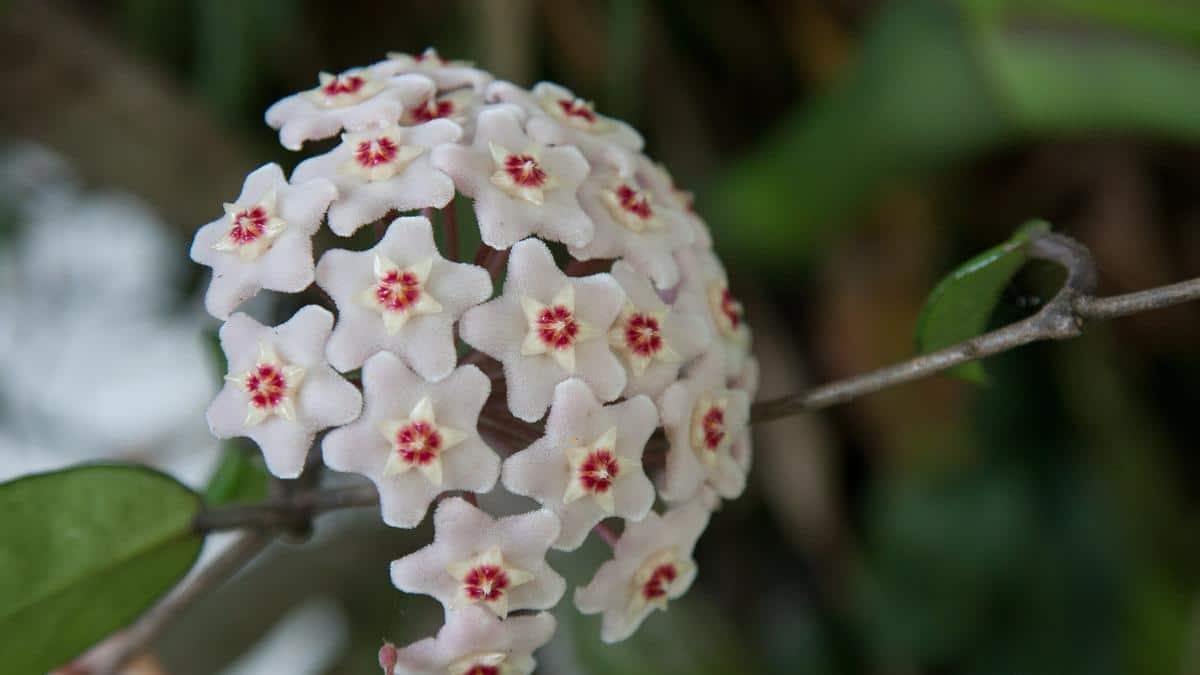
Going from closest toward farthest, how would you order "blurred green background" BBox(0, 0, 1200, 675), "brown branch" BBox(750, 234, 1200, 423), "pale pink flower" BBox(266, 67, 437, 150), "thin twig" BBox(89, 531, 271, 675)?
1. "brown branch" BBox(750, 234, 1200, 423)
2. "pale pink flower" BBox(266, 67, 437, 150)
3. "thin twig" BBox(89, 531, 271, 675)
4. "blurred green background" BBox(0, 0, 1200, 675)

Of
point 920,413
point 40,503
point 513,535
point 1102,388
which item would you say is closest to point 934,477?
point 920,413

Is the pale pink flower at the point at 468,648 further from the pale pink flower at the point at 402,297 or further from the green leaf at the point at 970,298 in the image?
the green leaf at the point at 970,298

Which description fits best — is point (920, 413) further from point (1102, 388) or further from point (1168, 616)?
point (1168, 616)

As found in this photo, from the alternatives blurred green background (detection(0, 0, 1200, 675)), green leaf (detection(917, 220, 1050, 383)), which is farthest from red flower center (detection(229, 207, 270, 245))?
blurred green background (detection(0, 0, 1200, 675))

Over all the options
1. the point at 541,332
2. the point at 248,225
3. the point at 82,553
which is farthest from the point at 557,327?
the point at 82,553

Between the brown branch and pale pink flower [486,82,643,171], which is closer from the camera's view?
the brown branch

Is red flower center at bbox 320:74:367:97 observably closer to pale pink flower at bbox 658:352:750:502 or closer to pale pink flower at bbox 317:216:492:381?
pale pink flower at bbox 317:216:492:381
